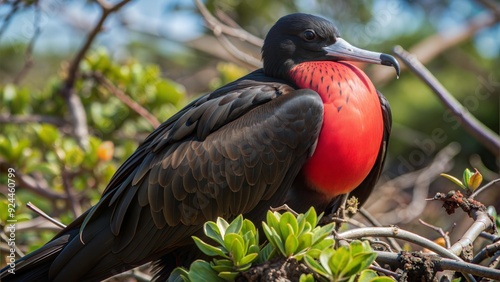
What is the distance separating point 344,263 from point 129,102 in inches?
91.1

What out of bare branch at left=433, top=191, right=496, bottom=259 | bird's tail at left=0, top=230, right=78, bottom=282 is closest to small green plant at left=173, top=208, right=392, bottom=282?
bare branch at left=433, top=191, right=496, bottom=259

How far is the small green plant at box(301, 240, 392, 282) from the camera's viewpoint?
178 cm

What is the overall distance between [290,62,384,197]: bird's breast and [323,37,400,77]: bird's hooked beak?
4.6 inches

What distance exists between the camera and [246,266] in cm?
193

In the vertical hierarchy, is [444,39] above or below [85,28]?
below

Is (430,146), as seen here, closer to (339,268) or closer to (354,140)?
(354,140)

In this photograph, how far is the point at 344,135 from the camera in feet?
8.52

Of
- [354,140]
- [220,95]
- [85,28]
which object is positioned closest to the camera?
[354,140]

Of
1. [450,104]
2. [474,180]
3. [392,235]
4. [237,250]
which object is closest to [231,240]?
[237,250]

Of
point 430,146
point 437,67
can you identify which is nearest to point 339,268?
point 430,146

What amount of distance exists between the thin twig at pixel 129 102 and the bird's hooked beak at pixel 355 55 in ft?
3.95

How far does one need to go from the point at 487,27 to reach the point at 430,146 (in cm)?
115

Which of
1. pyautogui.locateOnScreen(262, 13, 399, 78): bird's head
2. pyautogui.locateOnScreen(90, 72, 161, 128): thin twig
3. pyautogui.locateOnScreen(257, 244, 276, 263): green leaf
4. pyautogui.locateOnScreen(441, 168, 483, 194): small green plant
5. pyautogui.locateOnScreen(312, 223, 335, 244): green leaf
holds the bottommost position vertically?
pyautogui.locateOnScreen(312, 223, 335, 244): green leaf

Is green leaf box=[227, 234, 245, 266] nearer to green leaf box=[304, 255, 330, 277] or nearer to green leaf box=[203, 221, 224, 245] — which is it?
green leaf box=[203, 221, 224, 245]
